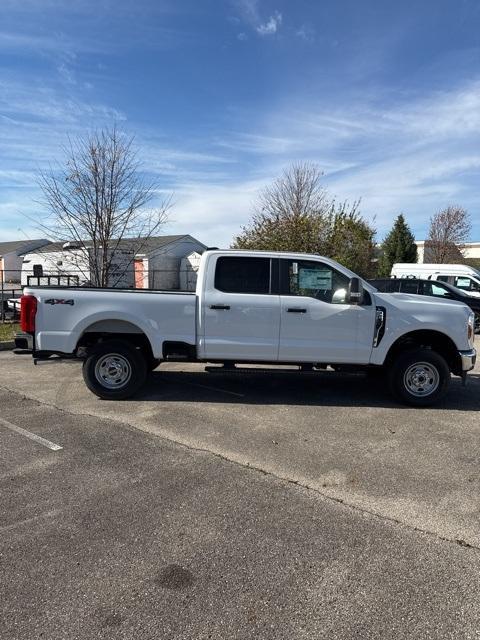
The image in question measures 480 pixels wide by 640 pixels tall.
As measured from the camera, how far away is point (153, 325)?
677cm

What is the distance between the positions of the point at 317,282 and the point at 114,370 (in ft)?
10.1

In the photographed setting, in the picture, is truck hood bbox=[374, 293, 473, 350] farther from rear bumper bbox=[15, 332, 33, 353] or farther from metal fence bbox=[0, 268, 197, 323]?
rear bumper bbox=[15, 332, 33, 353]

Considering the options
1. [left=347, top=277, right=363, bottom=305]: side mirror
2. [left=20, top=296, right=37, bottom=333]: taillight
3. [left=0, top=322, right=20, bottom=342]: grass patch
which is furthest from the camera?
[left=0, top=322, right=20, bottom=342]: grass patch

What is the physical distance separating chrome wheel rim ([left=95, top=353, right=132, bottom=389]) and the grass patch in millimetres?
5950

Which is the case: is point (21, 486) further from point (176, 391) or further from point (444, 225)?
point (444, 225)

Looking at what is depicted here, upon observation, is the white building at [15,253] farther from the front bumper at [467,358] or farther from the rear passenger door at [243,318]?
the front bumper at [467,358]

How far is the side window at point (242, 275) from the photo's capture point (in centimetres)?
683

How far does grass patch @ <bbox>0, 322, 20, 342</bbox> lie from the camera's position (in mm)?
11979

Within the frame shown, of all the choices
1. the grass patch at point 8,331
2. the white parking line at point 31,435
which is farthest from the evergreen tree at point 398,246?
the white parking line at point 31,435

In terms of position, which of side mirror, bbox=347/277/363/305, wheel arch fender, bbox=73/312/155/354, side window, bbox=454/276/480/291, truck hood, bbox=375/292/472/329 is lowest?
wheel arch fender, bbox=73/312/155/354

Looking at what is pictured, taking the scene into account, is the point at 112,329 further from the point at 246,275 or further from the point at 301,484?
the point at 301,484

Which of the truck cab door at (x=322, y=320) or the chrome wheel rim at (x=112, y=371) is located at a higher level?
the truck cab door at (x=322, y=320)

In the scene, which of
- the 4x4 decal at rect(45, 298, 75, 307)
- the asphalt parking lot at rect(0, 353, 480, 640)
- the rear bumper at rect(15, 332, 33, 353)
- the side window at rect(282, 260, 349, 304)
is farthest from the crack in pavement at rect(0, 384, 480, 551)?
the side window at rect(282, 260, 349, 304)

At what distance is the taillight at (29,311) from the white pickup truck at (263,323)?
0.04 feet
